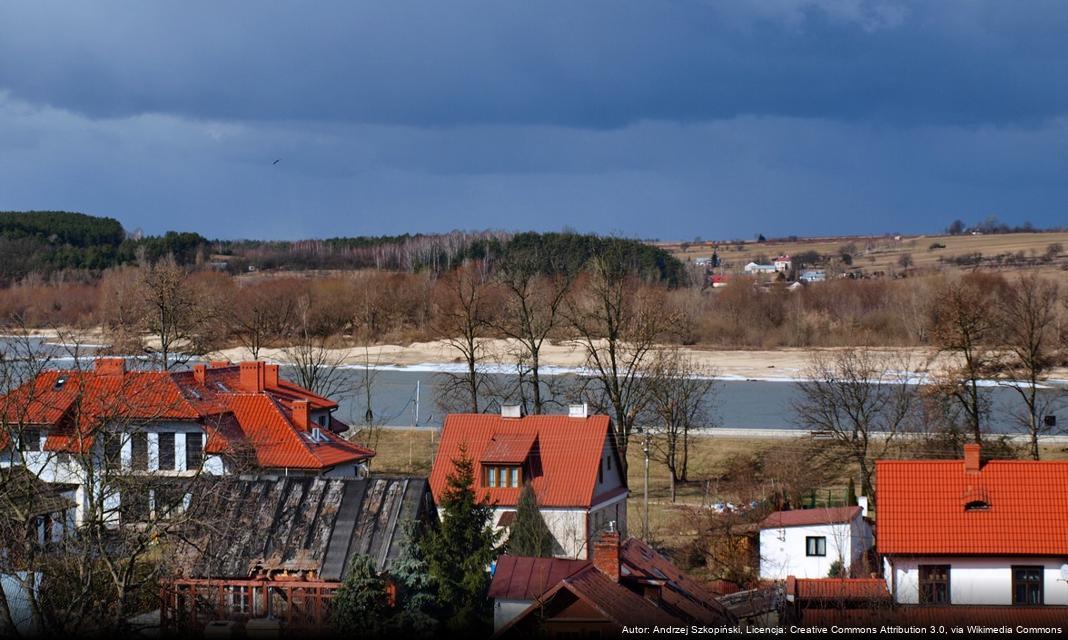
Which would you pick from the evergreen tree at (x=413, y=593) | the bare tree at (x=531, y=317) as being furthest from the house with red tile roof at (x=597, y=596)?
the bare tree at (x=531, y=317)

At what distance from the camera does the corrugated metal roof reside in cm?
2239

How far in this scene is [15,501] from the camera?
63.3 ft

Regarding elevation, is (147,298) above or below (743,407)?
above

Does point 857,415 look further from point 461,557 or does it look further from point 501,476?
point 461,557

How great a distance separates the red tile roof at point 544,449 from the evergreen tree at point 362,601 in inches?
453

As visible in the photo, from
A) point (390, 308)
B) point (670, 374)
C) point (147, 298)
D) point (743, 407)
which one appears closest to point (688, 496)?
point (670, 374)

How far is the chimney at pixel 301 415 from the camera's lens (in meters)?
36.1

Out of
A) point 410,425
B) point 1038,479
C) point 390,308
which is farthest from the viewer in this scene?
point 390,308

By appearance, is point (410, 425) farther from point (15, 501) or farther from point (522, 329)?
point (15, 501)

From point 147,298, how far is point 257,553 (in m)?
39.5

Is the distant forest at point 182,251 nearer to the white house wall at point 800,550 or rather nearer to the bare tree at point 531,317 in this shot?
the bare tree at point 531,317

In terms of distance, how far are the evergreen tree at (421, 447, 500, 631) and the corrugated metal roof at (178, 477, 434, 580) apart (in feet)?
4.65

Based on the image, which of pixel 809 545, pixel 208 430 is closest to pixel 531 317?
pixel 208 430

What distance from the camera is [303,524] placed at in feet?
76.6
